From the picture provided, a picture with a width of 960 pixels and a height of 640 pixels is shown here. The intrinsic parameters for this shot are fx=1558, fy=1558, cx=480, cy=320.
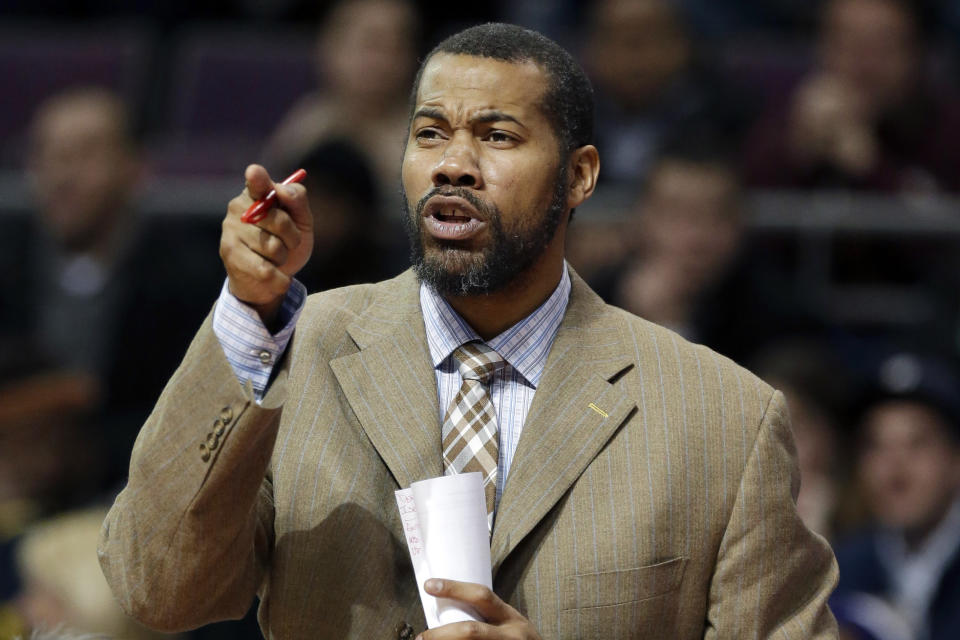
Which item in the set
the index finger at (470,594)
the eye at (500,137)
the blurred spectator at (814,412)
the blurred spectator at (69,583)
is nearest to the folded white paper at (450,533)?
the index finger at (470,594)

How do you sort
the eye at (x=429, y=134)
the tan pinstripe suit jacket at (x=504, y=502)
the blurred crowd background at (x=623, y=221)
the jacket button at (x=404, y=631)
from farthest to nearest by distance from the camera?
the blurred crowd background at (x=623, y=221) → the eye at (x=429, y=134) → the jacket button at (x=404, y=631) → the tan pinstripe suit jacket at (x=504, y=502)

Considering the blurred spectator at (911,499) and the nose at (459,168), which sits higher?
the nose at (459,168)

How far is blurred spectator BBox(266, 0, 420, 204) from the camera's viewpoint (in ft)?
21.2

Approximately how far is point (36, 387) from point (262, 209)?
3332 millimetres

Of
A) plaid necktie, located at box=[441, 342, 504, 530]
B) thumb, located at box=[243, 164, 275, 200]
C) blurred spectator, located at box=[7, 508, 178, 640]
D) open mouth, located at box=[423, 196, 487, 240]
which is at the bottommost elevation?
blurred spectator, located at box=[7, 508, 178, 640]

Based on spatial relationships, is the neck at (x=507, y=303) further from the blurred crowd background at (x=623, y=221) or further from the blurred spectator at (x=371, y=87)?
the blurred spectator at (x=371, y=87)

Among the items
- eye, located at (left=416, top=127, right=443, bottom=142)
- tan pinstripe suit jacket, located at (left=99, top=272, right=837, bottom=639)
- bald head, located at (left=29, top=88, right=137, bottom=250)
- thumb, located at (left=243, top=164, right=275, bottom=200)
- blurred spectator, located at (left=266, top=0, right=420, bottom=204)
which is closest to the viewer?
thumb, located at (left=243, top=164, right=275, bottom=200)

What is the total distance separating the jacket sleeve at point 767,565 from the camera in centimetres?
269

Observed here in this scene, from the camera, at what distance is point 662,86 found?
6.66 m

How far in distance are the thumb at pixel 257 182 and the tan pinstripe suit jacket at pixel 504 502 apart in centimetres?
24

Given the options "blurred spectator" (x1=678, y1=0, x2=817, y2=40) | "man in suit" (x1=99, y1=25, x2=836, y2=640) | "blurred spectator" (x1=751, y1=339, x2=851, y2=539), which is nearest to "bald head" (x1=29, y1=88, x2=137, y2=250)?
"blurred spectator" (x1=751, y1=339, x2=851, y2=539)

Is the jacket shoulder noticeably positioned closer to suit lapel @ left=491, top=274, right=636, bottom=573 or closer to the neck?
suit lapel @ left=491, top=274, right=636, bottom=573

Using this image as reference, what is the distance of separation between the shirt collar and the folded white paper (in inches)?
17.4

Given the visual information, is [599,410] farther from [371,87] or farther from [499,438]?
[371,87]
